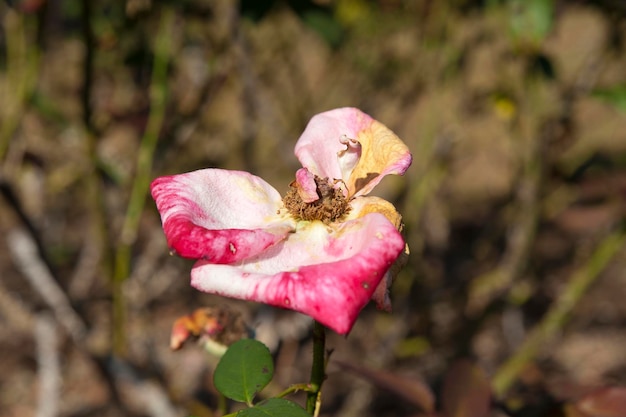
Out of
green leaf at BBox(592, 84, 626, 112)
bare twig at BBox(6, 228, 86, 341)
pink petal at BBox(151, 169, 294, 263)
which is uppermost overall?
green leaf at BBox(592, 84, 626, 112)

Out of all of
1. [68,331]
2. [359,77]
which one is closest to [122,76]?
[359,77]

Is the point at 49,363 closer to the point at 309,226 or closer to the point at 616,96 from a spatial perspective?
the point at 309,226

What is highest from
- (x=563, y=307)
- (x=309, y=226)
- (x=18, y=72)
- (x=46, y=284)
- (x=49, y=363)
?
(x=309, y=226)

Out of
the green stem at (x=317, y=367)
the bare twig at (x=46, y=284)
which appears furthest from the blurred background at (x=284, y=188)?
the green stem at (x=317, y=367)

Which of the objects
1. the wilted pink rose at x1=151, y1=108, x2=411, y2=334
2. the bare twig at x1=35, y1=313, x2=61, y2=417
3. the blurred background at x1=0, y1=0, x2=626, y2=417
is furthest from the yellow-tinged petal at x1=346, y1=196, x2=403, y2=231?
the bare twig at x1=35, y1=313, x2=61, y2=417

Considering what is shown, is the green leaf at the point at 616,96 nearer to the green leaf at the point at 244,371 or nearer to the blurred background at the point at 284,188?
the blurred background at the point at 284,188

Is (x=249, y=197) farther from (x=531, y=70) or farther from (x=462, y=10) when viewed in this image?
(x=462, y=10)

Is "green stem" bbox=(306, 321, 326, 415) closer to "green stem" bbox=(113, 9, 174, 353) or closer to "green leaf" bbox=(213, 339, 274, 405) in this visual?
"green leaf" bbox=(213, 339, 274, 405)

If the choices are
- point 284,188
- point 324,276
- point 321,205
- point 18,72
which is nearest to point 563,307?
point 321,205
